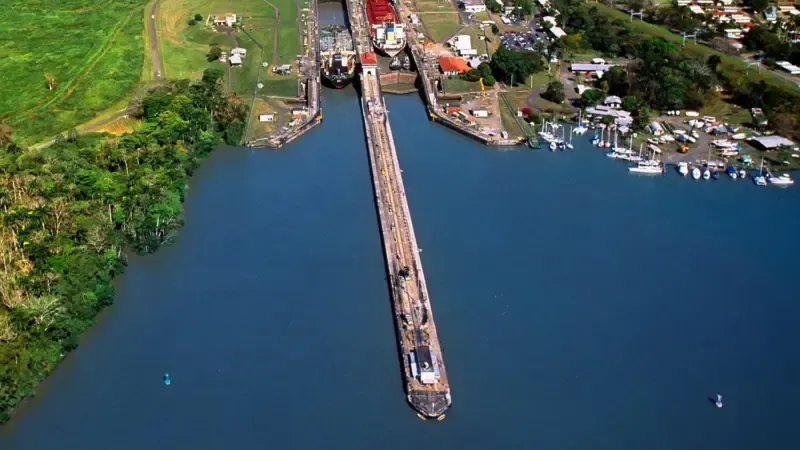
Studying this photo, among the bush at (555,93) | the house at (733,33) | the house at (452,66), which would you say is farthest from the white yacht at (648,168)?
the house at (733,33)

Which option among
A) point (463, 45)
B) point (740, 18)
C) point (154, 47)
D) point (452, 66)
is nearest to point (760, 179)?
point (452, 66)

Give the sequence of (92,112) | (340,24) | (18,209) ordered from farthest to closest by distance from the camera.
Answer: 1. (340,24)
2. (92,112)
3. (18,209)

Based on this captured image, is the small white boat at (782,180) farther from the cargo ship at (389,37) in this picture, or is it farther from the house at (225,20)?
the house at (225,20)

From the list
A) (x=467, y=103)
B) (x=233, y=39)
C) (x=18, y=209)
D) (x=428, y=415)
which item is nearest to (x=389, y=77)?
(x=467, y=103)

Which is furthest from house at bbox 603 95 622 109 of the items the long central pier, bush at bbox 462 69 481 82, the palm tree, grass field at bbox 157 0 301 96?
the palm tree

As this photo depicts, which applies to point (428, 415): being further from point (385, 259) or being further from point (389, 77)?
point (389, 77)

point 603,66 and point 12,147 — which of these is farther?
point 603,66
